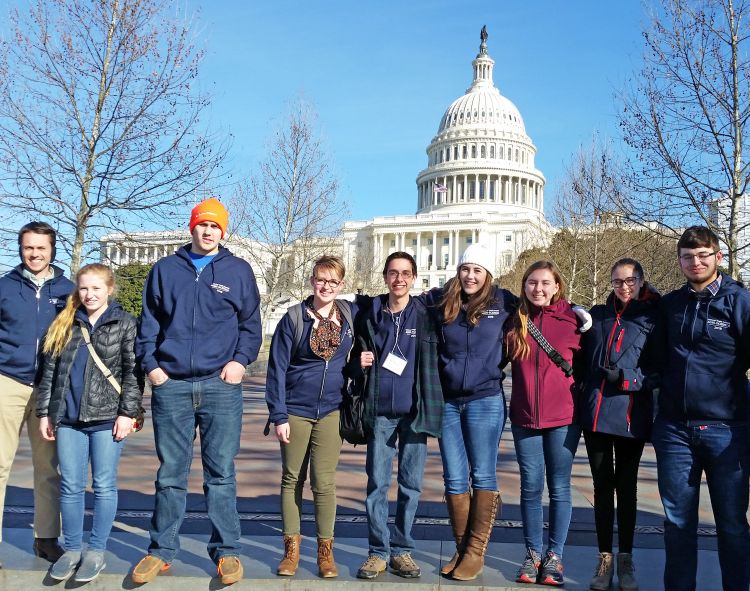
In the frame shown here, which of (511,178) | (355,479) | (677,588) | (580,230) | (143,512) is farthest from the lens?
(511,178)

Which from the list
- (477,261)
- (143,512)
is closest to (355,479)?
(143,512)

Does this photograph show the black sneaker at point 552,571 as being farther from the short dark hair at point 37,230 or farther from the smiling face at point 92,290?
the short dark hair at point 37,230

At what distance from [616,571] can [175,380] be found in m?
2.94

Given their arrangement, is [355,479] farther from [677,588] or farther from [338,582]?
[677,588]

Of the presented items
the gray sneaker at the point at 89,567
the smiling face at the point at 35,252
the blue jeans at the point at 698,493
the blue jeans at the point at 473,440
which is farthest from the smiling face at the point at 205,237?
the blue jeans at the point at 698,493

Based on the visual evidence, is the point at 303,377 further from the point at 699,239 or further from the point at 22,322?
the point at 699,239

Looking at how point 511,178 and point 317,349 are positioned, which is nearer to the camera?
point 317,349

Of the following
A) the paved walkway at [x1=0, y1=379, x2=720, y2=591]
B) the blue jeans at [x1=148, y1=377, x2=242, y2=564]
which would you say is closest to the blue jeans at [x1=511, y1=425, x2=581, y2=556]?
the paved walkway at [x1=0, y1=379, x2=720, y2=591]

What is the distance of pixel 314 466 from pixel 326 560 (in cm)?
57

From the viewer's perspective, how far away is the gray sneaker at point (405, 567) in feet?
13.7

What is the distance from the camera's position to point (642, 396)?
163 inches

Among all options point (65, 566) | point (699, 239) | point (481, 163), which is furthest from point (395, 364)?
point (481, 163)

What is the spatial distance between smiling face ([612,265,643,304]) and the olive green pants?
6.22 ft

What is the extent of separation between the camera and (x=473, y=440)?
425cm
